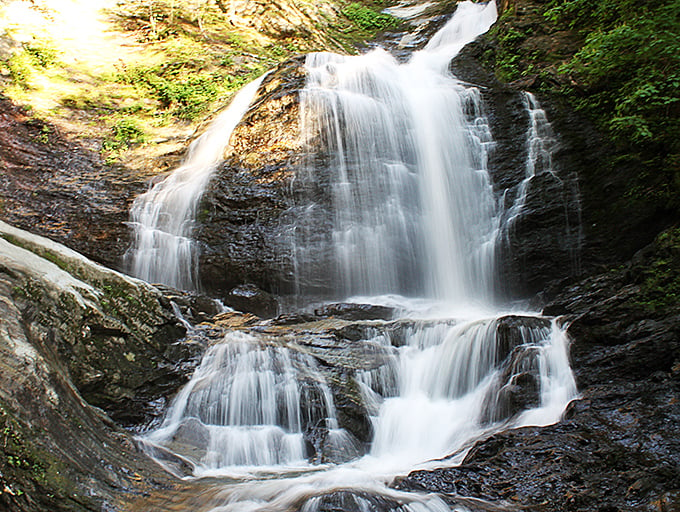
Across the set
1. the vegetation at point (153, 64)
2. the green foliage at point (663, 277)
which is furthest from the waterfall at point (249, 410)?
the vegetation at point (153, 64)

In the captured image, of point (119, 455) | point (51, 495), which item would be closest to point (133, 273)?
point (119, 455)

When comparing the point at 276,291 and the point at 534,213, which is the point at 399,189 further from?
the point at 276,291

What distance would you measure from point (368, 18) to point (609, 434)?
20110 millimetres

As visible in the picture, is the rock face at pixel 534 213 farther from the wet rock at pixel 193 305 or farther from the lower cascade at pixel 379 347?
the wet rock at pixel 193 305

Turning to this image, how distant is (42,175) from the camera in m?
→ 9.90

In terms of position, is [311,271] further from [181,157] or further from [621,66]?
[621,66]

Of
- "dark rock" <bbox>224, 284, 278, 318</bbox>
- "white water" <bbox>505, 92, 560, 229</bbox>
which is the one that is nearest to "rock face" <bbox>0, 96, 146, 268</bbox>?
"dark rock" <bbox>224, 284, 278, 318</bbox>

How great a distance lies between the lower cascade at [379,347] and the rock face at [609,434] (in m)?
0.30

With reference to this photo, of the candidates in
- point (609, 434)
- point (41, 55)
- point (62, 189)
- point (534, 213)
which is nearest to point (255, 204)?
point (62, 189)

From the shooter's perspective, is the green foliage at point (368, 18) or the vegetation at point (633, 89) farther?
the green foliage at point (368, 18)

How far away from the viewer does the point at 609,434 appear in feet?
13.6

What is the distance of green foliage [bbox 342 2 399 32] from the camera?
19.9m

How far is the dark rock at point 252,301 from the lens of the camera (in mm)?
8516

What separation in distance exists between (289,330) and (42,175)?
266 inches
